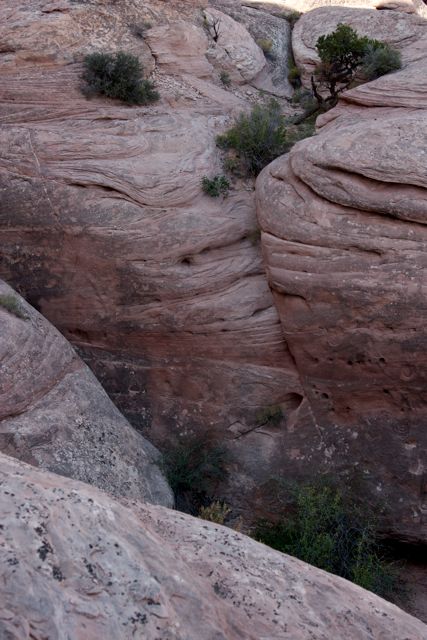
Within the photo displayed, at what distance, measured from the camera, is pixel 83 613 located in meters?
4.27

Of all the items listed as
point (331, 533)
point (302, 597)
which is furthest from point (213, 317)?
point (302, 597)

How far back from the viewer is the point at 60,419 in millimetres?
10391

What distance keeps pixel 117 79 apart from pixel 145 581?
34.0ft

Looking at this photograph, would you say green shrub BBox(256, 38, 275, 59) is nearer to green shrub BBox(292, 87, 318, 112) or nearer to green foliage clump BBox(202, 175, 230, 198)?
green shrub BBox(292, 87, 318, 112)

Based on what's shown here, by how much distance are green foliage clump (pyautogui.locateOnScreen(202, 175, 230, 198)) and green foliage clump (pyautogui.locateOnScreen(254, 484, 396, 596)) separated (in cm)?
443

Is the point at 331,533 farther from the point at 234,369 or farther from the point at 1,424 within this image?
the point at 1,424

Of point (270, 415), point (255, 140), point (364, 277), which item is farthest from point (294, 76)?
point (270, 415)

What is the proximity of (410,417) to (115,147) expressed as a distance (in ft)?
19.1

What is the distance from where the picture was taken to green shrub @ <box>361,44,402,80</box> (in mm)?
13398

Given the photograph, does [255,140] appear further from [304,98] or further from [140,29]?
[140,29]

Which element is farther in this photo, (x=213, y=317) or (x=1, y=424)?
(x=213, y=317)

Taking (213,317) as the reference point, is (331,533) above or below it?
below

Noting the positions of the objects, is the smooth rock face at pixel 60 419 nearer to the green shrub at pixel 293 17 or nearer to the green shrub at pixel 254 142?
the green shrub at pixel 254 142

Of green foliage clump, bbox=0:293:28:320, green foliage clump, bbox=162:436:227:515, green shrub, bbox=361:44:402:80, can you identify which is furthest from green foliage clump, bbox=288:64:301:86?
green foliage clump, bbox=0:293:28:320
